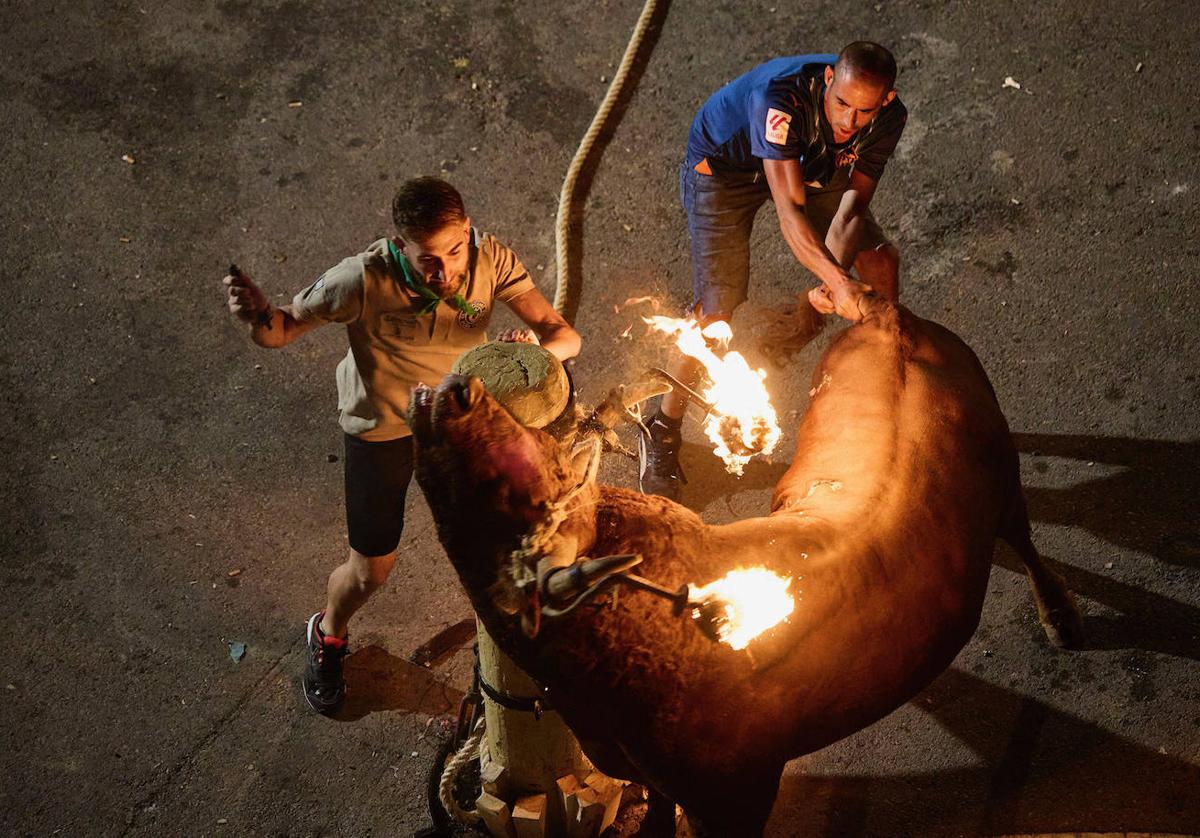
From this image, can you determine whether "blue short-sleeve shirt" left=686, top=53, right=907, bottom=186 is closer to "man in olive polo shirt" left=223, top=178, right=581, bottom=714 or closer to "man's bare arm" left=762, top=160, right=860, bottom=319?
"man's bare arm" left=762, top=160, right=860, bottom=319

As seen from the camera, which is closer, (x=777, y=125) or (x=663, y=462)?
(x=777, y=125)

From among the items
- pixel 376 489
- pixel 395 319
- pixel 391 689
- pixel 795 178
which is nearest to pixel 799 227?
pixel 795 178

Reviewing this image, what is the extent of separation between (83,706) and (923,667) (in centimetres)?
360

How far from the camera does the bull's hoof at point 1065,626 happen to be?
410 cm

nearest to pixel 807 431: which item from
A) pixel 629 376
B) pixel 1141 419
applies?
pixel 629 376

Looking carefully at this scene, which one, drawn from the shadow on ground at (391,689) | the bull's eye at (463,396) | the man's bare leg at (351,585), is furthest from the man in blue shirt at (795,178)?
the bull's eye at (463,396)

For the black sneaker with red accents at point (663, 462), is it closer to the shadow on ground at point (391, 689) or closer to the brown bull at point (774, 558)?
the shadow on ground at point (391, 689)

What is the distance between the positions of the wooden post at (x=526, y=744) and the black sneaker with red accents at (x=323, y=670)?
101 centimetres

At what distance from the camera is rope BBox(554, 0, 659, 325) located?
5.45m

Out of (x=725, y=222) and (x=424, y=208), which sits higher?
(x=424, y=208)

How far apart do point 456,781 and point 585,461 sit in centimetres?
204

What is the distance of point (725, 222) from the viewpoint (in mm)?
4484

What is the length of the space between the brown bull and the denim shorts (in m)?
1.29

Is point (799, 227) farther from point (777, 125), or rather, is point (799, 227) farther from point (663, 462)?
point (663, 462)
